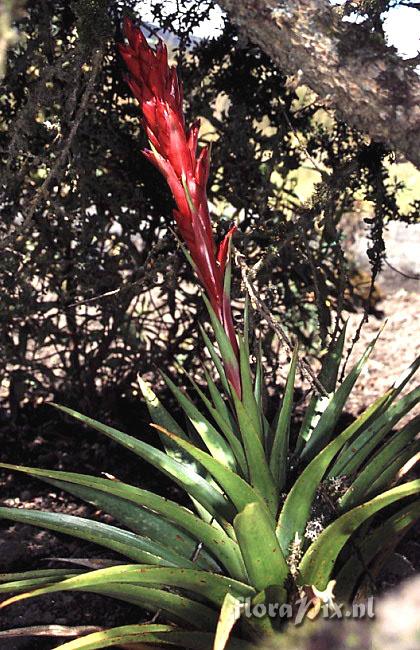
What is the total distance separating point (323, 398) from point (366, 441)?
22 centimetres

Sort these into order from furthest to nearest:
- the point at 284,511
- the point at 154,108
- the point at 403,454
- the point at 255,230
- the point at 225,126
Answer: the point at 225,126
the point at 255,230
the point at 403,454
the point at 284,511
the point at 154,108

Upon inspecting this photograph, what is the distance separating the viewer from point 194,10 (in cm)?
331

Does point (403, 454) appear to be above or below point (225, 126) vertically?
below

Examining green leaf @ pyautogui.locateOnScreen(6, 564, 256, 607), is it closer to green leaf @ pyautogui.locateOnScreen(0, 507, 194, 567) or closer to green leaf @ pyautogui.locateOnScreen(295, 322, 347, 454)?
green leaf @ pyautogui.locateOnScreen(0, 507, 194, 567)

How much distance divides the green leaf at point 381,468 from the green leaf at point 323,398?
0.24 meters

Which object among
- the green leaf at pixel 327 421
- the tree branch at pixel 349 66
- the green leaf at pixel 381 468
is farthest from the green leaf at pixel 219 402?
the tree branch at pixel 349 66

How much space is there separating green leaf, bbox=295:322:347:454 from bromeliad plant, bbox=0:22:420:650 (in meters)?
0.08

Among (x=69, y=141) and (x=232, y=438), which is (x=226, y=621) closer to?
(x=232, y=438)

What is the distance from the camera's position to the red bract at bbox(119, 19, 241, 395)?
181 centimetres

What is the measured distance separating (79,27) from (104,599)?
1840mm

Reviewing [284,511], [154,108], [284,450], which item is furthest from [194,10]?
[284,511]

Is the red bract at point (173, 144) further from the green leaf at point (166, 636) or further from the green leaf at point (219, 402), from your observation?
the green leaf at point (166, 636)

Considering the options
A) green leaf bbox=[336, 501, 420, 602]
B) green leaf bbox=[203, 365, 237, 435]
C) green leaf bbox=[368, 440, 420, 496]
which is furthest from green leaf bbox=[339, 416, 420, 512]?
green leaf bbox=[203, 365, 237, 435]

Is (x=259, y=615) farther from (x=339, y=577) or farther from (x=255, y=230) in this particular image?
(x=255, y=230)
